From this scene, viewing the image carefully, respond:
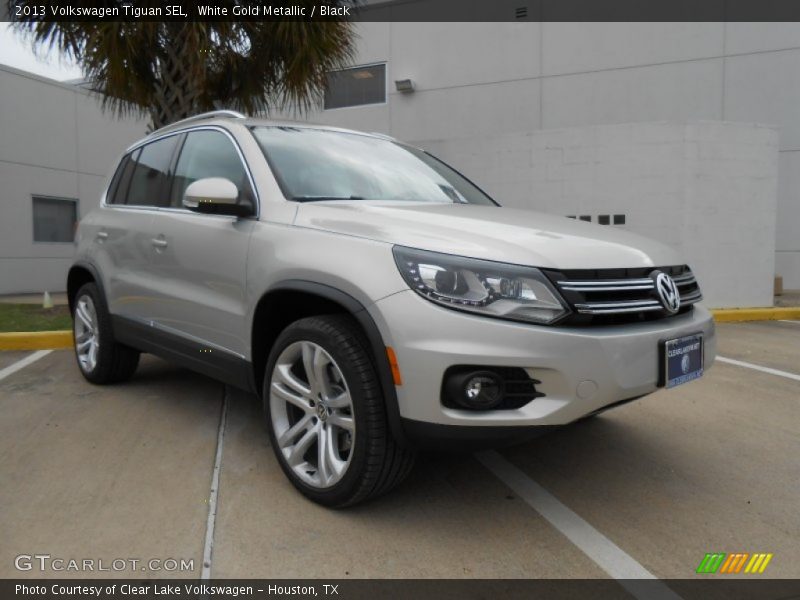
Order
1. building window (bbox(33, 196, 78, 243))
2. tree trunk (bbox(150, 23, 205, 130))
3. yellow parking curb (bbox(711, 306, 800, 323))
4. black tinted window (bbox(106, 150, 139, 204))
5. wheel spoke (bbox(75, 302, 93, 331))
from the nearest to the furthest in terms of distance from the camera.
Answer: black tinted window (bbox(106, 150, 139, 204)) < wheel spoke (bbox(75, 302, 93, 331)) < tree trunk (bbox(150, 23, 205, 130)) < yellow parking curb (bbox(711, 306, 800, 323)) < building window (bbox(33, 196, 78, 243))

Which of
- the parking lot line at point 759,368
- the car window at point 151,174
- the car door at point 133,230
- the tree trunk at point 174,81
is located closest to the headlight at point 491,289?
the car door at point 133,230

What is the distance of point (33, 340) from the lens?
6207mm

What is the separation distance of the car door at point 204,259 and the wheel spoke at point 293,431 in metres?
0.47

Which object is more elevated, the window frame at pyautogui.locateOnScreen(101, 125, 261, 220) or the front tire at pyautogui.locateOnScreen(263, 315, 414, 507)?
the window frame at pyautogui.locateOnScreen(101, 125, 261, 220)

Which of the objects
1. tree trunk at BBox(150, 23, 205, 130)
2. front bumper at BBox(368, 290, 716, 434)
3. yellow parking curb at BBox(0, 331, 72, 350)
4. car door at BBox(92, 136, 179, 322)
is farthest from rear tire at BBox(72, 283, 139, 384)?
tree trunk at BBox(150, 23, 205, 130)

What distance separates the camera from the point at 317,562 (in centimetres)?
229

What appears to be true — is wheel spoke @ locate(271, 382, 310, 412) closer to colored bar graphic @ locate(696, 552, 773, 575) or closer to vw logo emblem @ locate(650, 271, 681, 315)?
vw logo emblem @ locate(650, 271, 681, 315)

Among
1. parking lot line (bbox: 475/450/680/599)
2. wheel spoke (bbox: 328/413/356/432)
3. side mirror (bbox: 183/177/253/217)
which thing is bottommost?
parking lot line (bbox: 475/450/680/599)

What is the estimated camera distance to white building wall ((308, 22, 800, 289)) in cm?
1111

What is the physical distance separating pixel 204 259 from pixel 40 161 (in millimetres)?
11665

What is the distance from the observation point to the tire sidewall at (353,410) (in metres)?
2.39

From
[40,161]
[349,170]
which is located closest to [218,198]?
[349,170]

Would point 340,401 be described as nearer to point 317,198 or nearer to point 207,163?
point 317,198

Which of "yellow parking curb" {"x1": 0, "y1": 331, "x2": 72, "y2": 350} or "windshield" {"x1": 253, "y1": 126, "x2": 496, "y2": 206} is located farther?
"yellow parking curb" {"x1": 0, "y1": 331, "x2": 72, "y2": 350}
